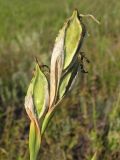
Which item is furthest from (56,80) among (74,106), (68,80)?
(74,106)

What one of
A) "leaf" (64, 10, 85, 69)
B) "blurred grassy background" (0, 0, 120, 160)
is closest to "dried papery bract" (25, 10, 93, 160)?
"leaf" (64, 10, 85, 69)

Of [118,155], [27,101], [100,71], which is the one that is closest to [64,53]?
[27,101]

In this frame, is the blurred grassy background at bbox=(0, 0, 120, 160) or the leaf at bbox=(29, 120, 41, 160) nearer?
the leaf at bbox=(29, 120, 41, 160)

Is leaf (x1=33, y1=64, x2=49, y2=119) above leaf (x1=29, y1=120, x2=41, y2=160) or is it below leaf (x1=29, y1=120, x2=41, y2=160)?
above

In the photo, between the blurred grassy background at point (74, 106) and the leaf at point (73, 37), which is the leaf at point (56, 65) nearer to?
the leaf at point (73, 37)

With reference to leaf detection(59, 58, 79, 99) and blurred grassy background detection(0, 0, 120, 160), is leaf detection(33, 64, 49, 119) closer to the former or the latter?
leaf detection(59, 58, 79, 99)

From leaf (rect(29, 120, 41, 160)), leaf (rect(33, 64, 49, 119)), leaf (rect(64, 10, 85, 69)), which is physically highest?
leaf (rect(64, 10, 85, 69))

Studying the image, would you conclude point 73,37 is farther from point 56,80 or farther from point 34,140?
point 34,140

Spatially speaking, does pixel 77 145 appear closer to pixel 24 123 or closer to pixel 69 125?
pixel 69 125
